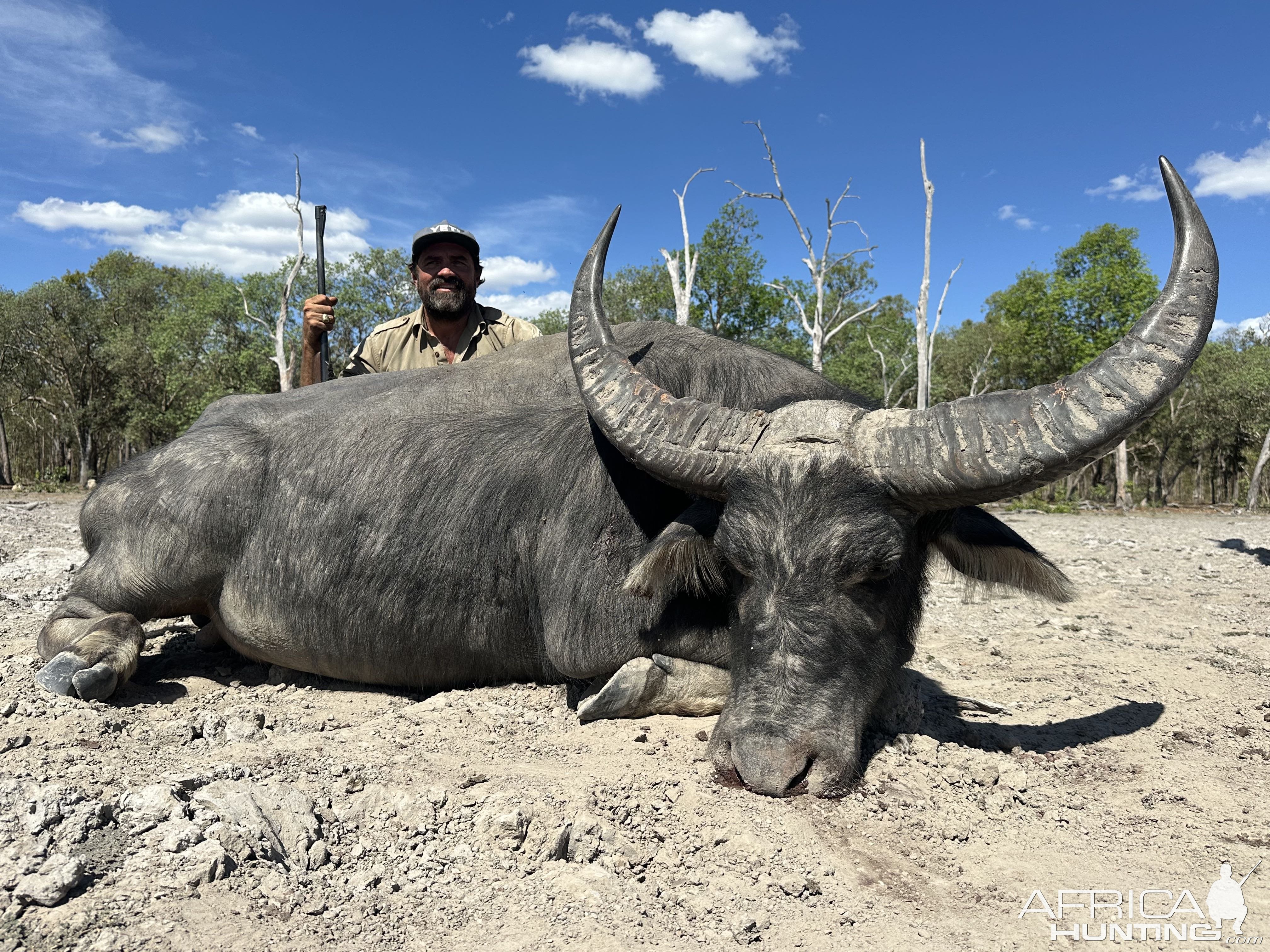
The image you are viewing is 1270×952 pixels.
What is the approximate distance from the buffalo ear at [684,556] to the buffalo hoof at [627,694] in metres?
0.43

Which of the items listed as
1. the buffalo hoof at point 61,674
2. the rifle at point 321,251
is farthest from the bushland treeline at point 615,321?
the buffalo hoof at point 61,674

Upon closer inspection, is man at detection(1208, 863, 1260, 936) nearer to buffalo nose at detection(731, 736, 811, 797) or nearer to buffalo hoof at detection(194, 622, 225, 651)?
buffalo nose at detection(731, 736, 811, 797)

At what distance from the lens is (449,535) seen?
464cm

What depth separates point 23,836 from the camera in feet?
7.91

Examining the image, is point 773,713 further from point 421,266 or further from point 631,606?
point 421,266

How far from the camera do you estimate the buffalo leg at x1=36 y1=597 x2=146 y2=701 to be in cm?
410

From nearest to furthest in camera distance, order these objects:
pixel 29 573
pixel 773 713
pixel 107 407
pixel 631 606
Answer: pixel 773 713 → pixel 631 606 → pixel 29 573 → pixel 107 407

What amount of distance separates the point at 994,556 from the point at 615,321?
94.5ft

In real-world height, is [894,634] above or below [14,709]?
above

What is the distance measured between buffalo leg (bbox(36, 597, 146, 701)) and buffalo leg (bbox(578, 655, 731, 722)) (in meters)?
2.56

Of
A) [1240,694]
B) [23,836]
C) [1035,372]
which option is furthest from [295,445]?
[1035,372]

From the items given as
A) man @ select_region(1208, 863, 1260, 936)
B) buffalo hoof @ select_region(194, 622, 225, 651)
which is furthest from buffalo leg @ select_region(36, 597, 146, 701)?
man @ select_region(1208, 863, 1260, 936)

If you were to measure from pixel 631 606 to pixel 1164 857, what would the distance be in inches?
96.2

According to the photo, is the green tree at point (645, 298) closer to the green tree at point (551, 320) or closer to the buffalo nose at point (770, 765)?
the green tree at point (551, 320)
